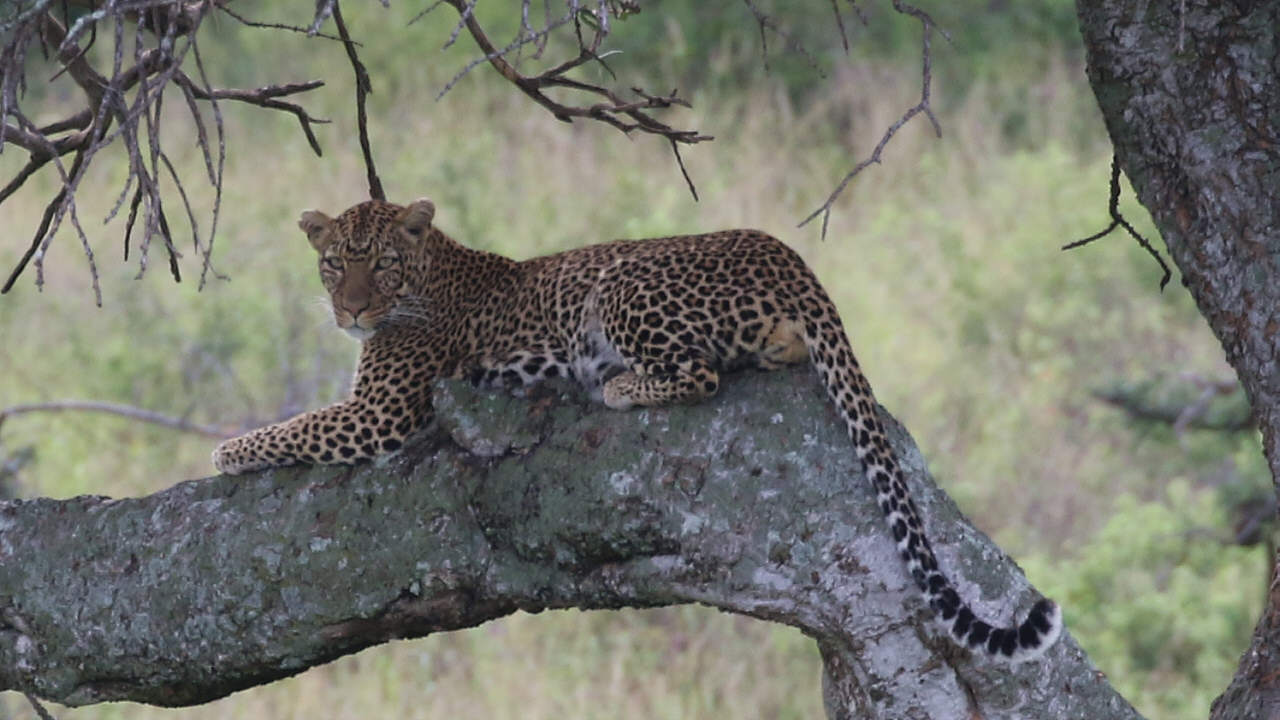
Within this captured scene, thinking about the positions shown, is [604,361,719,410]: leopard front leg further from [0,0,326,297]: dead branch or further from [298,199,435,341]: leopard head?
[298,199,435,341]: leopard head

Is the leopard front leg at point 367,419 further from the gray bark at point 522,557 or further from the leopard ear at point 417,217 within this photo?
the leopard ear at point 417,217

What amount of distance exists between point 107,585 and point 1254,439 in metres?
7.70

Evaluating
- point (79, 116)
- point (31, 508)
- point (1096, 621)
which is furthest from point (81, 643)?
point (1096, 621)

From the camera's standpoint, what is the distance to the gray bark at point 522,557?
450 cm

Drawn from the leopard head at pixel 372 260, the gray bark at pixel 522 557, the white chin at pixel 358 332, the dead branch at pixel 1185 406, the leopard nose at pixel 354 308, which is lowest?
the dead branch at pixel 1185 406

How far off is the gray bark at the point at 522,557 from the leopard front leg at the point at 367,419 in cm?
18

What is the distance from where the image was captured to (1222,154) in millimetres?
4711

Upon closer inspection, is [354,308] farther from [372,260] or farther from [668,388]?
[668,388]

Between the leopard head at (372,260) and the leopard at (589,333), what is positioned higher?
the leopard head at (372,260)

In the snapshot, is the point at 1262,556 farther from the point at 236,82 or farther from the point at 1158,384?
the point at 236,82

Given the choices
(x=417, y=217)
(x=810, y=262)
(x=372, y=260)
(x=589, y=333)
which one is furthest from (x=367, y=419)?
(x=810, y=262)

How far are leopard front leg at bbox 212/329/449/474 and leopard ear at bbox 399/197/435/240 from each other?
39 cm

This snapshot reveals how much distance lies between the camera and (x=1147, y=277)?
14.0 meters

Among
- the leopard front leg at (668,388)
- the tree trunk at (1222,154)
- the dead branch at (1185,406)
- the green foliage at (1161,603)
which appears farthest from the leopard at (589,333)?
the green foliage at (1161,603)
